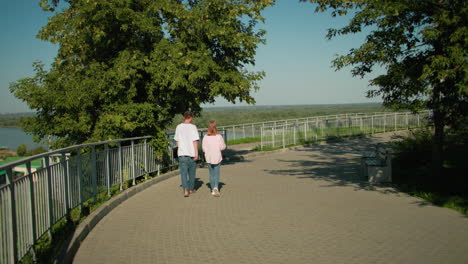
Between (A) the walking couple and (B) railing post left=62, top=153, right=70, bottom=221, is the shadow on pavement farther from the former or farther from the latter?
(B) railing post left=62, top=153, right=70, bottom=221

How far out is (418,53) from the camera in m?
8.66

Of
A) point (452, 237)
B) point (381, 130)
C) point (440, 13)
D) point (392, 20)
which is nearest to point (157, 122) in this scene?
point (392, 20)

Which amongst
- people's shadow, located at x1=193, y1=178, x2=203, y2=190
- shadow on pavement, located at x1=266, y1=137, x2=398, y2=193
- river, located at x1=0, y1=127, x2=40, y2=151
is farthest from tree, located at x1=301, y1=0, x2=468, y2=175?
river, located at x1=0, y1=127, x2=40, y2=151

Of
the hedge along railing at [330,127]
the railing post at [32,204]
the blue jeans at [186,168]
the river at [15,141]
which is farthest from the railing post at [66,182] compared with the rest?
the river at [15,141]

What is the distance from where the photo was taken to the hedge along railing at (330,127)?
73.5 feet

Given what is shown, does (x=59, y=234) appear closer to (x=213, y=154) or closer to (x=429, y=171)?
(x=213, y=154)

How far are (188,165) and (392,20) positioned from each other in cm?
509

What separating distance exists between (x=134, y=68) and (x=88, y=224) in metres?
8.19

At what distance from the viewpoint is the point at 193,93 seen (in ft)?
47.4

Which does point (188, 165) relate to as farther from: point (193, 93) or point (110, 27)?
point (110, 27)

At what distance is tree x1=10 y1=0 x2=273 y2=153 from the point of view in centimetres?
1311

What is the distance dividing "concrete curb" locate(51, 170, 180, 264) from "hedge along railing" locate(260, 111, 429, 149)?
12272 mm

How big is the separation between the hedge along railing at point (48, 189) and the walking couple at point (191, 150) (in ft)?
4.42

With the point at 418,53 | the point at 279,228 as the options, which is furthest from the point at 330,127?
the point at 279,228
